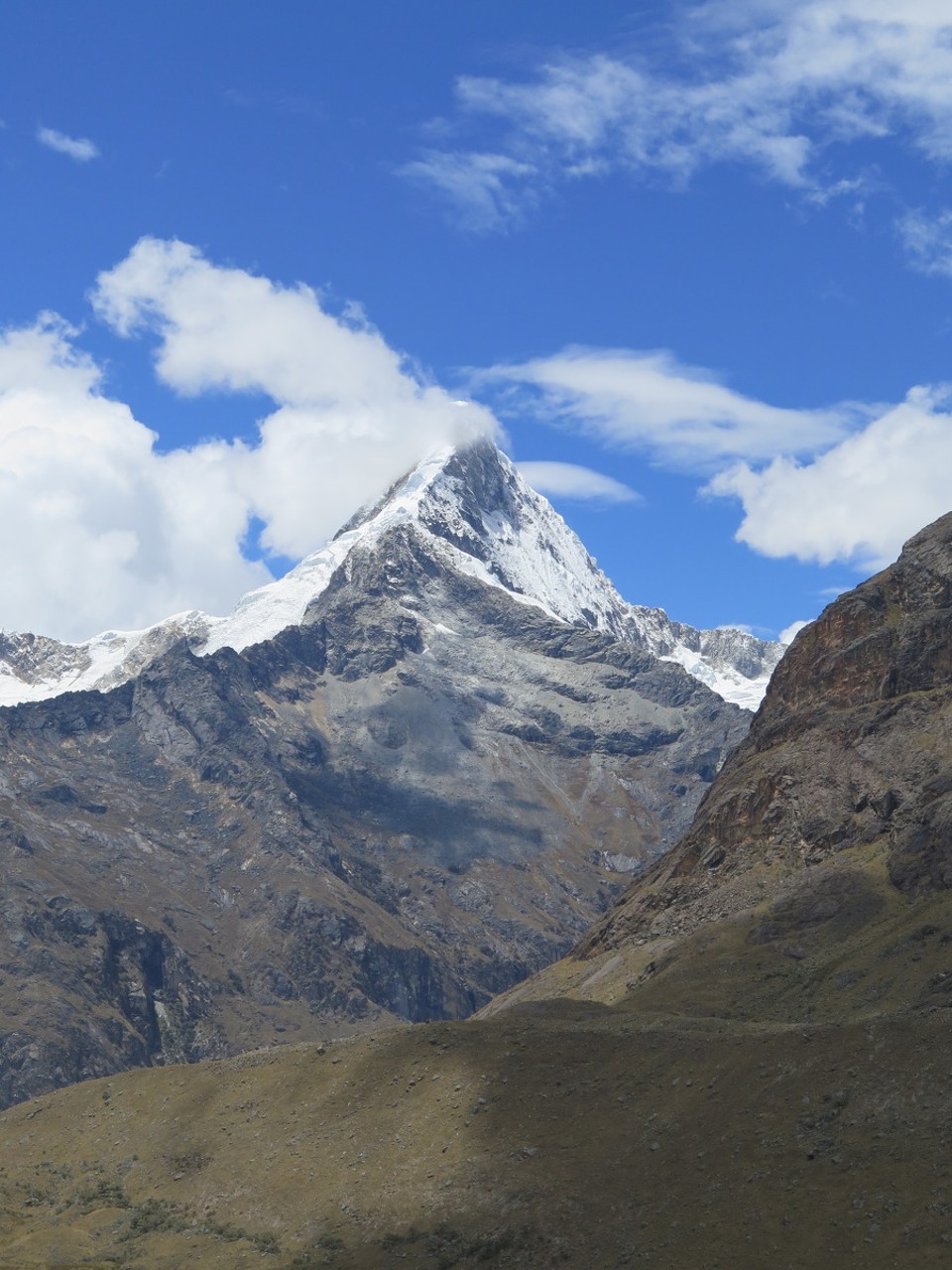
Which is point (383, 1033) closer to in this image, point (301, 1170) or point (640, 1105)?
point (301, 1170)

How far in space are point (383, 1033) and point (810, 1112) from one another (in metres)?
60.8

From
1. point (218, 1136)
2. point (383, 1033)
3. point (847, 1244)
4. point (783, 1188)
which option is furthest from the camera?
point (383, 1033)

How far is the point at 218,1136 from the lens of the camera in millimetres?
160250

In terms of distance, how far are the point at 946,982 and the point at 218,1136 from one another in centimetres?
7793

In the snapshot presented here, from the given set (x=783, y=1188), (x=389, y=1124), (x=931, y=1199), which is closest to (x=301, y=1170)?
(x=389, y=1124)

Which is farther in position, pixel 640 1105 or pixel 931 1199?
pixel 640 1105

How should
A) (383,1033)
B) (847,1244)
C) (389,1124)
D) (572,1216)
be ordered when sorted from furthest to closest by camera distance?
(383,1033), (389,1124), (572,1216), (847,1244)

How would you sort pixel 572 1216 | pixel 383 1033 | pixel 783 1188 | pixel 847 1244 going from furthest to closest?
pixel 383 1033 < pixel 572 1216 < pixel 783 1188 < pixel 847 1244

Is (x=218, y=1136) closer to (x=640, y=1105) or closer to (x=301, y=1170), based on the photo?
(x=301, y=1170)

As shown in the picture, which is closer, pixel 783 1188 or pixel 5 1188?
pixel 783 1188

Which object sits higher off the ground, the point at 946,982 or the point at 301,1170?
the point at 301,1170

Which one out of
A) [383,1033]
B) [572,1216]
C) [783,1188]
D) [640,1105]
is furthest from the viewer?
[383,1033]

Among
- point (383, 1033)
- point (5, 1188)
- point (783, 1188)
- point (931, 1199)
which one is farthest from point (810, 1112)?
point (5, 1188)

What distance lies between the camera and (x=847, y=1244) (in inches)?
4092
